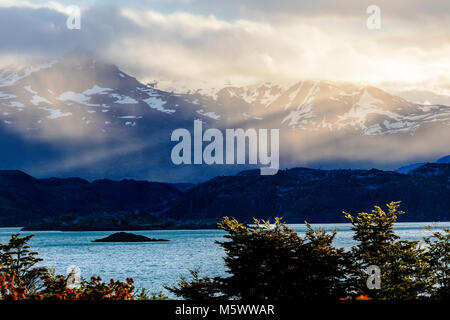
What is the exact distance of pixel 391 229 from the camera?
133 ft

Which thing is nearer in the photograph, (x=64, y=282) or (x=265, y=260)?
(x=64, y=282)

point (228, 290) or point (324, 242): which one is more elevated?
point (324, 242)

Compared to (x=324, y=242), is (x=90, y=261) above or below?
below

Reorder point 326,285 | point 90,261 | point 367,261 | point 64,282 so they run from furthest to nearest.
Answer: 1. point 90,261
2. point 367,261
3. point 326,285
4. point 64,282

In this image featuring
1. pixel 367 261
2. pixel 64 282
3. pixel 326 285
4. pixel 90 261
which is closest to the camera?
pixel 64 282

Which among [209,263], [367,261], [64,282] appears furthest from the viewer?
[209,263]
